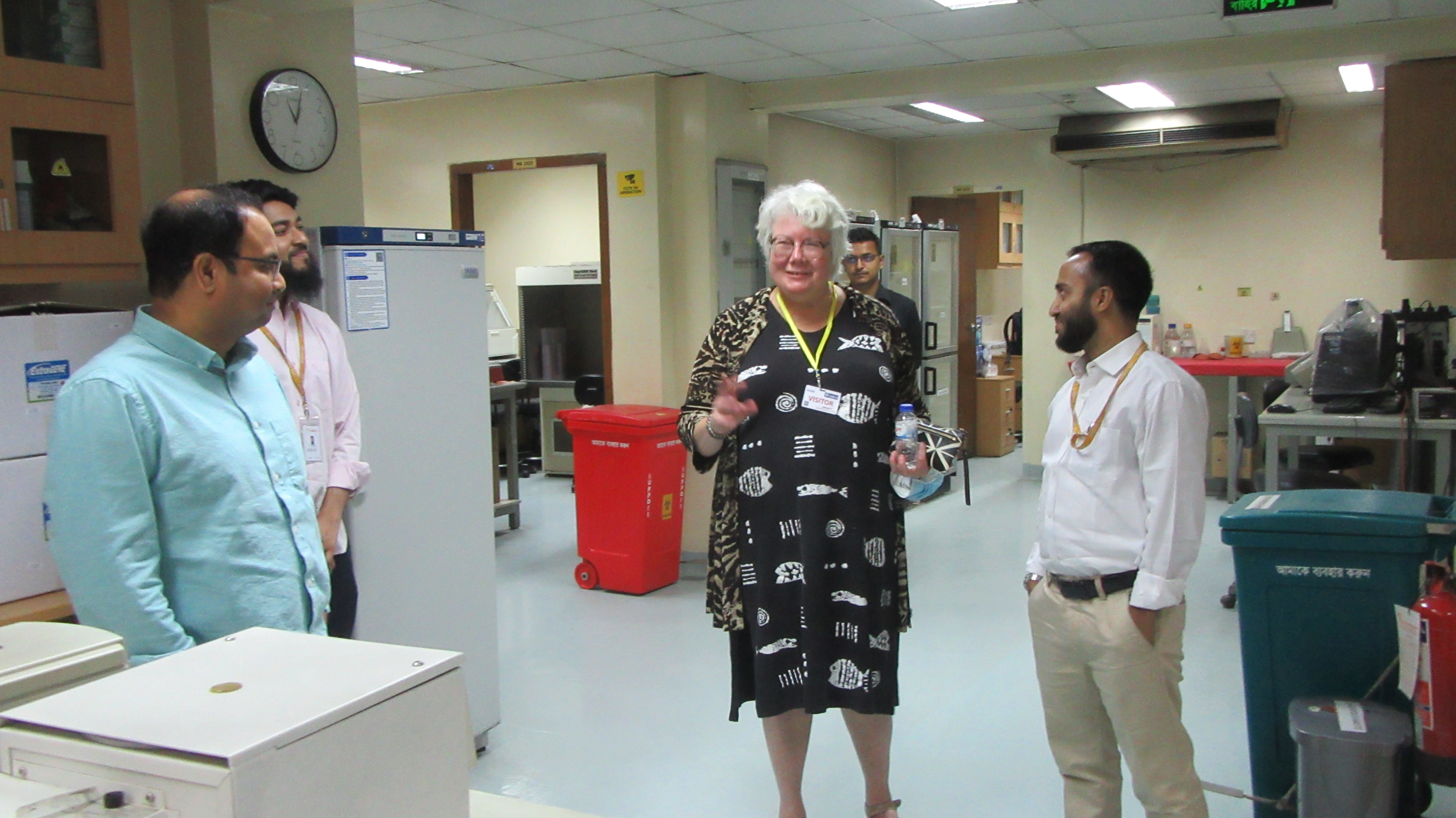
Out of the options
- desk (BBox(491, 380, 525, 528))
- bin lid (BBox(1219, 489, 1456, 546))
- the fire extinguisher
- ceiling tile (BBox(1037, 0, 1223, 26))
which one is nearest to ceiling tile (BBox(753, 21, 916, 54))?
ceiling tile (BBox(1037, 0, 1223, 26))

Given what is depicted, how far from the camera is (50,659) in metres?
1.12

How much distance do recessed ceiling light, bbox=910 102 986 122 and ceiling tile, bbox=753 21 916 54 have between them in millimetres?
1304

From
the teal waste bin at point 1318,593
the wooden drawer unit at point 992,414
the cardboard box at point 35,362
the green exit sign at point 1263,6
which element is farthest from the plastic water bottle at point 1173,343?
the cardboard box at point 35,362

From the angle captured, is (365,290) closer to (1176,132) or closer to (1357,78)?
(1357,78)

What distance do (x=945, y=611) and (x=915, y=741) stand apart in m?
1.52

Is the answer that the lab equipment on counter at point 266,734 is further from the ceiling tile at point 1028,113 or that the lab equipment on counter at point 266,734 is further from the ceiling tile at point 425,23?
the ceiling tile at point 1028,113

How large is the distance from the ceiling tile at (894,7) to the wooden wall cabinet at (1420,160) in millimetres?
2719

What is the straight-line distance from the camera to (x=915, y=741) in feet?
11.5

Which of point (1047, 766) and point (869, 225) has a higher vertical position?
point (869, 225)

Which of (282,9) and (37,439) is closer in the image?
(37,439)

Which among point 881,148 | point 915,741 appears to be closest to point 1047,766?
Answer: point 915,741

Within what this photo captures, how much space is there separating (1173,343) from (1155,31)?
357 cm

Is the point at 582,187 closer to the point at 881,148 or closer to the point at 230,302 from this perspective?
the point at 881,148

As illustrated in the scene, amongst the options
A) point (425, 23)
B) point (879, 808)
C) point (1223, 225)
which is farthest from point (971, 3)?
point (1223, 225)
